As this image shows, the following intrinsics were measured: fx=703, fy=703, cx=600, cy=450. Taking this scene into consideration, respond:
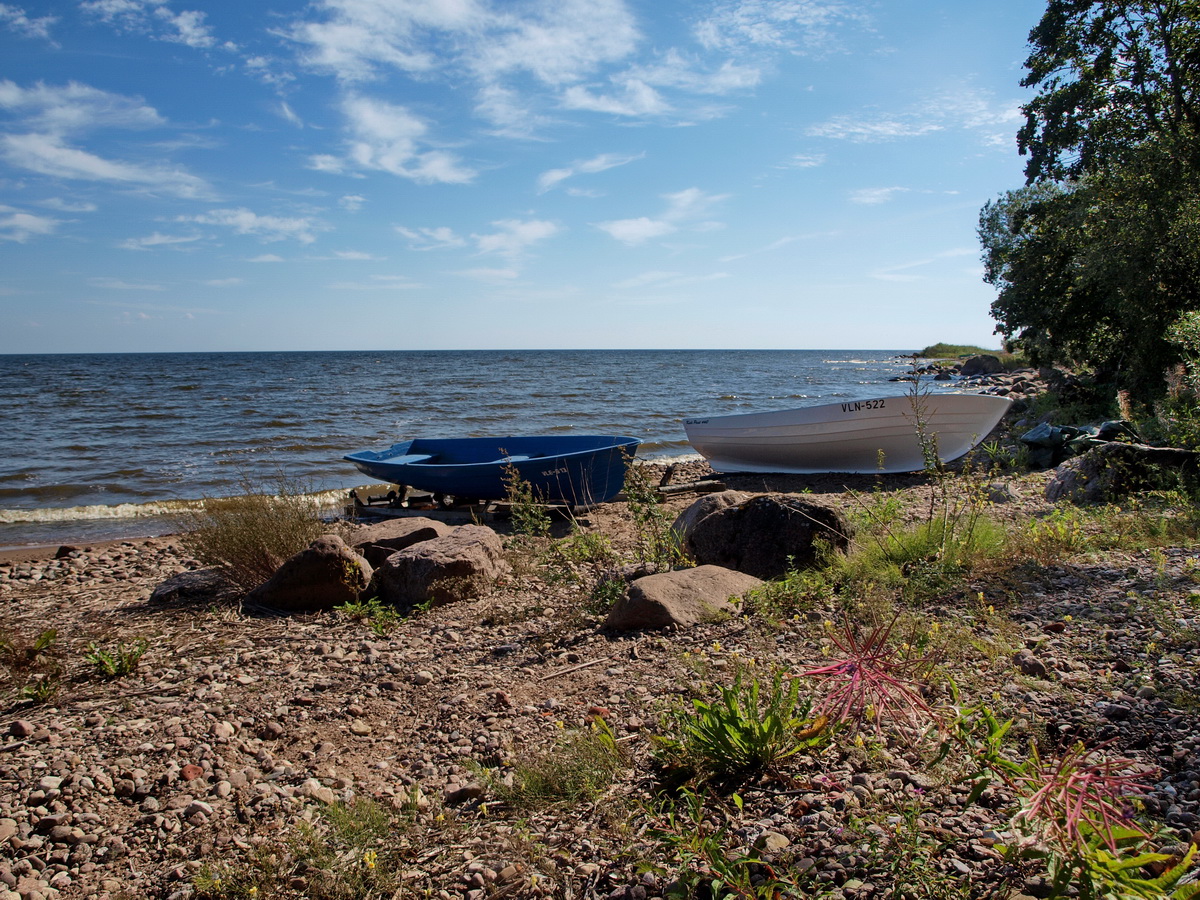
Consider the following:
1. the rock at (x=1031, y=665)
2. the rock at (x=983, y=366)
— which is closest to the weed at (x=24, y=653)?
the rock at (x=1031, y=665)

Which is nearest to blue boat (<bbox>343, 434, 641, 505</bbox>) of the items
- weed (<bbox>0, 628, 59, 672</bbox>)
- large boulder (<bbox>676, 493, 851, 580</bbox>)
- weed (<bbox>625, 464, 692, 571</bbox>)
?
weed (<bbox>625, 464, 692, 571</bbox>)

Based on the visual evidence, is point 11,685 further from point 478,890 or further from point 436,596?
point 478,890

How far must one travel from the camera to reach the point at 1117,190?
40.4ft

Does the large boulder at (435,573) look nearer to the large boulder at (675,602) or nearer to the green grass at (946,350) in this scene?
the large boulder at (675,602)

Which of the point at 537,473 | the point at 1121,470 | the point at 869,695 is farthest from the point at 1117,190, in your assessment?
the point at 869,695

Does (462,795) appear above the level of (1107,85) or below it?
below

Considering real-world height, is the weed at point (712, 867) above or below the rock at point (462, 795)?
above

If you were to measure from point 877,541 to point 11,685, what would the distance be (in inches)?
217

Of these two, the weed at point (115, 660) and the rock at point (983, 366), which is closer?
the weed at point (115, 660)

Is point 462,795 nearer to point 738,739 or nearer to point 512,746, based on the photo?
point 512,746

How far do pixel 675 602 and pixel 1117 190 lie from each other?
42.3 feet

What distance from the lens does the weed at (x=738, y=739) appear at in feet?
8.20

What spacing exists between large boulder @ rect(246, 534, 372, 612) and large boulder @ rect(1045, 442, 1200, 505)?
6709 millimetres

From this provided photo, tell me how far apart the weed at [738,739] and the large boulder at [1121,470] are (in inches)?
222
